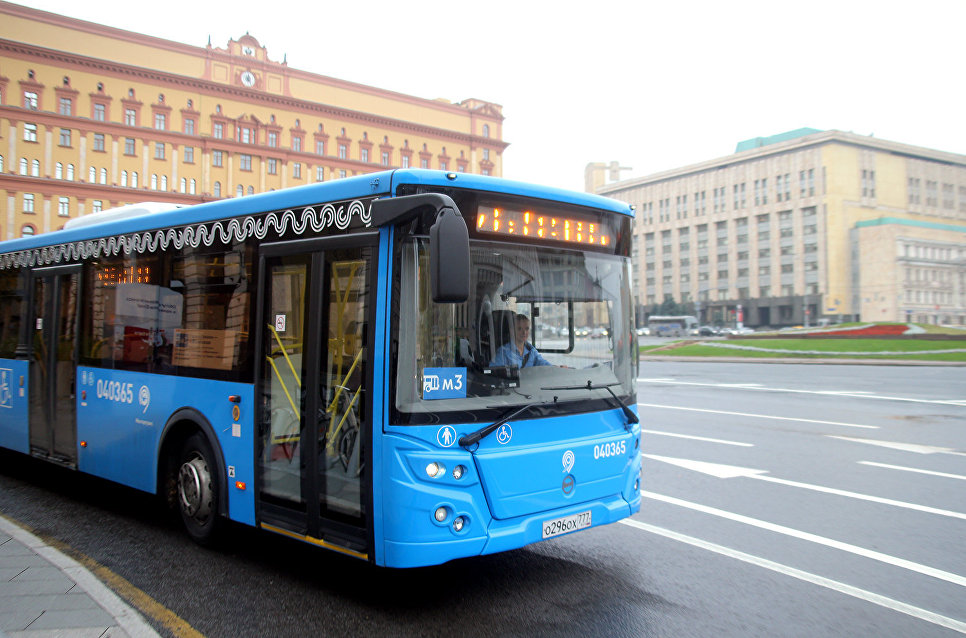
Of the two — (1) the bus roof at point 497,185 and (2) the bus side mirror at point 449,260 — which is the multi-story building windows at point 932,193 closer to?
(1) the bus roof at point 497,185

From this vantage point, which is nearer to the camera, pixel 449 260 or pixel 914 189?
pixel 449 260

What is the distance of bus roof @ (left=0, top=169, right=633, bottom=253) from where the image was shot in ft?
15.4

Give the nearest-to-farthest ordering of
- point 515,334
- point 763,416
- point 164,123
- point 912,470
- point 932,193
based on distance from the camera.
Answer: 1. point 515,334
2. point 912,470
3. point 763,416
4. point 164,123
5. point 932,193

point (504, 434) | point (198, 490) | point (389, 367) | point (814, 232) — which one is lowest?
point (198, 490)

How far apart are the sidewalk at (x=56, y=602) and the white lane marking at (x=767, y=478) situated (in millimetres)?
6498

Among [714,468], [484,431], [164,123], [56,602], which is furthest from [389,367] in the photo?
[164,123]

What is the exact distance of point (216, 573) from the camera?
5363mm

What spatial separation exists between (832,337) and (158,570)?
44363 millimetres

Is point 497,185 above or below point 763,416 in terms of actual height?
above

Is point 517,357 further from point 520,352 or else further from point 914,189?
point 914,189

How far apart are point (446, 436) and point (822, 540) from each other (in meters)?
3.60

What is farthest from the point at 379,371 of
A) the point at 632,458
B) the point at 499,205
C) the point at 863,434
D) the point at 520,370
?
the point at 863,434

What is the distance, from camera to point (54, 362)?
809cm

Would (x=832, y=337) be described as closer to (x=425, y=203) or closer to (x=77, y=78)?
(x=425, y=203)
